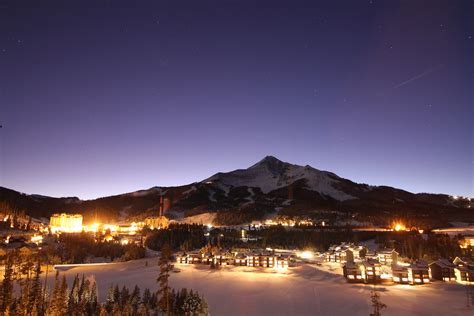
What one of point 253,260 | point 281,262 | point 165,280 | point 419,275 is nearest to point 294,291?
point 419,275

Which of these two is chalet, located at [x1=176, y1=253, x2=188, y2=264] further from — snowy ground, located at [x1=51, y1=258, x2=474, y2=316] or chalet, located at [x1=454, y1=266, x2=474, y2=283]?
chalet, located at [x1=454, y1=266, x2=474, y2=283]

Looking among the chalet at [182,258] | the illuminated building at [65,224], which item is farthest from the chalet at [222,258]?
the illuminated building at [65,224]

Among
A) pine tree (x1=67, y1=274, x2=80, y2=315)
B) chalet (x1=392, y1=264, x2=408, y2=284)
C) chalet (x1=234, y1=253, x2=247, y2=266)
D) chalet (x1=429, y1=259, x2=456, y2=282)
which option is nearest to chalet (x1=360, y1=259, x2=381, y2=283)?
chalet (x1=392, y1=264, x2=408, y2=284)

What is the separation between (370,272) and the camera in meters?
55.4

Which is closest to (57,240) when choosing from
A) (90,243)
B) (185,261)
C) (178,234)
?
(90,243)

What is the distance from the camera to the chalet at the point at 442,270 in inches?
2194

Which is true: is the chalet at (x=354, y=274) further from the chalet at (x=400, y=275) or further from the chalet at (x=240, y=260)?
the chalet at (x=240, y=260)

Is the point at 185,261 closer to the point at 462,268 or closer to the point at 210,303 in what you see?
the point at 210,303

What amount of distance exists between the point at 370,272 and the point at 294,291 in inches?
538

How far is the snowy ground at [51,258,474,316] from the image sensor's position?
40941mm

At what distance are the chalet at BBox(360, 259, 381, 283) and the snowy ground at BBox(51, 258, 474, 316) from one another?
7.28 feet

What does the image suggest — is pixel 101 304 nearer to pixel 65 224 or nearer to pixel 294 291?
pixel 294 291

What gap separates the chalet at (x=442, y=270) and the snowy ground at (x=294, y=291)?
148 inches

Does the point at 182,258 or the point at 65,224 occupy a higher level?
the point at 65,224
